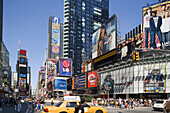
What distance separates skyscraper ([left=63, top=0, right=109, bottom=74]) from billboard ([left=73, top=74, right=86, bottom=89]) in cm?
4855

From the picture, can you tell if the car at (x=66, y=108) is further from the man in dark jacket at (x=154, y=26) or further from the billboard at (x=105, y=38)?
the billboard at (x=105, y=38)

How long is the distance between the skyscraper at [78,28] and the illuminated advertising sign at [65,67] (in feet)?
42.0

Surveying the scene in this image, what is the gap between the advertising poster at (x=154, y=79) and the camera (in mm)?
50469

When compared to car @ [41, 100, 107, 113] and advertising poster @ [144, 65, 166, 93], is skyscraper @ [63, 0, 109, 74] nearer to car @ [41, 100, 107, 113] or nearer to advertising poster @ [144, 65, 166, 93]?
advertising poster @ [144, 65, 166, 93]

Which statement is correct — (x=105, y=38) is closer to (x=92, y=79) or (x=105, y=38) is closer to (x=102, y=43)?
(x=102, y=43)

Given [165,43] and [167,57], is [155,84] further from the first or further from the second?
[165,43]

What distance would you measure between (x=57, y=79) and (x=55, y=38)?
56.9 m

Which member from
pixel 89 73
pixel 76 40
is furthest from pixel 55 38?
pixel 89 73

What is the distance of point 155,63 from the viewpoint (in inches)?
2064

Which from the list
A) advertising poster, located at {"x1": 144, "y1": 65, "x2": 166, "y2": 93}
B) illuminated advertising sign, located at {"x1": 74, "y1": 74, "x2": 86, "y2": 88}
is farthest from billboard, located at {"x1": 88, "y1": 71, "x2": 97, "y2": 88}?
advertising poster, located at {"x1": 144, "y1": 65, "x2": 166, "y2": 93}

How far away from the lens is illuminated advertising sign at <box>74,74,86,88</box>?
93.6m

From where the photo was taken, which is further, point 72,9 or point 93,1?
point 93,1

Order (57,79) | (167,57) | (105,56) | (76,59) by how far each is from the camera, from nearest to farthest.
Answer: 1. (167,57)
2. (105,56)
3. (57,79)
4. (76,59)

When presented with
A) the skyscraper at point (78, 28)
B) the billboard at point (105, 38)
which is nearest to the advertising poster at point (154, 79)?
the billboard at point (105, 38)
